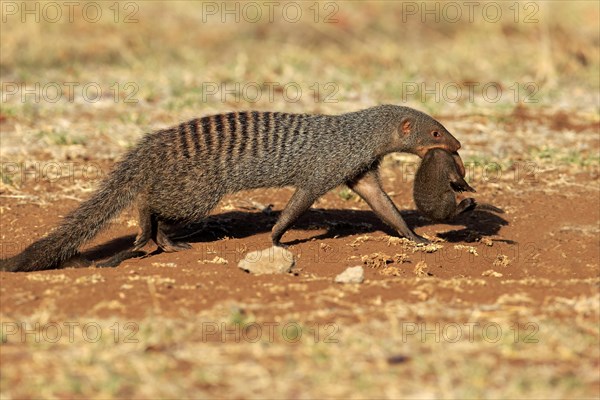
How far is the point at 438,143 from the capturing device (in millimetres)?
6094

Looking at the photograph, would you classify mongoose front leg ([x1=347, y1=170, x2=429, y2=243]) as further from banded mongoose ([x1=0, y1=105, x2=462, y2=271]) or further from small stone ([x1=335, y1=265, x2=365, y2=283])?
small stone ([x1=335, y1=265, x2=365, y2=283])

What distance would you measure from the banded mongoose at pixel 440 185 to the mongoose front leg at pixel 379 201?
0.27 meters

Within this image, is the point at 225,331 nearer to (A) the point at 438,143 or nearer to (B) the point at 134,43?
(A) the point at 438,143

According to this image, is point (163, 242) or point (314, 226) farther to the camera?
point (314, 226)

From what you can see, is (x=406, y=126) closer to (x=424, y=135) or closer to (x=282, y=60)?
(x=424, y=135)

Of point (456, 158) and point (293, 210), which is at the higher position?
point (456, 158)

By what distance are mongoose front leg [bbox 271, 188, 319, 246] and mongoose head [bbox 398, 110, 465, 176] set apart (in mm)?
740

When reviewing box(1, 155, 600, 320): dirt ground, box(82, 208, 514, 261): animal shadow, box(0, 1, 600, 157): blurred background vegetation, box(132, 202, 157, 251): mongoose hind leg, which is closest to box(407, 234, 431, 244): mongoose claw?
box(1, 155, 600, 320): dirt ground

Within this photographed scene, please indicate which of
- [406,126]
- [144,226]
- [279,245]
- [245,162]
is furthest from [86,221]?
[406,126]

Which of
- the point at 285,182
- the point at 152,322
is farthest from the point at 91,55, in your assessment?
the point at 152,322

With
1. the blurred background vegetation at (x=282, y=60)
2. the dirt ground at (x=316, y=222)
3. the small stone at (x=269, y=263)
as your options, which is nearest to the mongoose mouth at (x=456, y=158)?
the dirt ground at (x=316, y=222)

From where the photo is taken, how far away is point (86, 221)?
577cm

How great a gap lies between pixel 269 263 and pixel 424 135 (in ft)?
5.58

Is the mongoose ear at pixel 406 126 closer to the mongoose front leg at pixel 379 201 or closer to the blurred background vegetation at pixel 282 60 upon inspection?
the mongoose front leg at pixel 379 201
